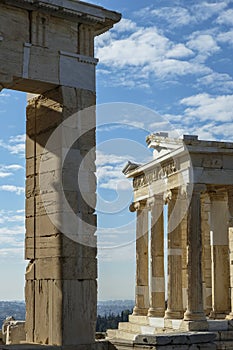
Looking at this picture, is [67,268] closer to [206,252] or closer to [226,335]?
[226,335]

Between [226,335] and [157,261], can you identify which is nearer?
[226,335]

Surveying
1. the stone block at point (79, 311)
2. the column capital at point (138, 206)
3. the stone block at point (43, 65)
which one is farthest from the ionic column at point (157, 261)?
the stone block at point (43, 65)

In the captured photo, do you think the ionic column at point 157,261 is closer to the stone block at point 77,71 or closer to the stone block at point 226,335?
the stone block at point 226,335

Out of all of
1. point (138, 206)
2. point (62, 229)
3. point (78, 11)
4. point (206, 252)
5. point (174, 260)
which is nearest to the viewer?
point (62, 229)

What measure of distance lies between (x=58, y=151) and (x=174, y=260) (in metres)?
15.2

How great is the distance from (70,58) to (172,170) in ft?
48.2

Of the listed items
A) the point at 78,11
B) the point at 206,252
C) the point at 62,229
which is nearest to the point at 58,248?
the point at 62,229

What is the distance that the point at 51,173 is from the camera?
1349cm

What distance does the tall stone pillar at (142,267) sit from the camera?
30.3 m

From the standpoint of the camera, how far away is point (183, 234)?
96.8 feet

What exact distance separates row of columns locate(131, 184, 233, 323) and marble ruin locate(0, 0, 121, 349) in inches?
514

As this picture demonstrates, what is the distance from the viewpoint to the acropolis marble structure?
84.8ft

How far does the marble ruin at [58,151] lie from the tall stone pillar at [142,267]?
55.5 ft

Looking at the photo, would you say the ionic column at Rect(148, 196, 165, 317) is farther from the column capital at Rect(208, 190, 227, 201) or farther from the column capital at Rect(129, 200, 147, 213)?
the column capital at Rect(208, 190, 227, 201)
